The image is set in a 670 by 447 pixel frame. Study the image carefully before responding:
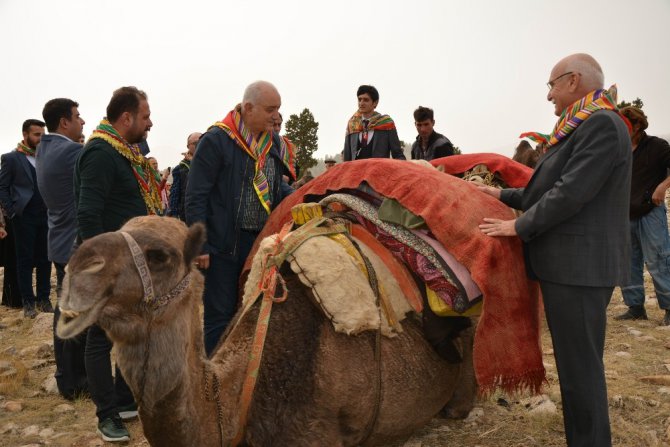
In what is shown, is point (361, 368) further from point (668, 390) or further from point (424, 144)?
point (424, 144)

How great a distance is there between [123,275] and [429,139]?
20.0ft

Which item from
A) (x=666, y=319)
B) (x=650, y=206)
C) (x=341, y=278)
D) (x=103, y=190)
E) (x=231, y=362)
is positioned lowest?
(x=666, y=319)

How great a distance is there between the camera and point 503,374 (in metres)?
2.91

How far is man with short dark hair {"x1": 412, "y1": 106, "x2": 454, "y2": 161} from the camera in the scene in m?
7.39

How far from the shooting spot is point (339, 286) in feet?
9.49

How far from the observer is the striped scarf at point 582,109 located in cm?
277

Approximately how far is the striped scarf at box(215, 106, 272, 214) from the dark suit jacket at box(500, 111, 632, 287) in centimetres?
223

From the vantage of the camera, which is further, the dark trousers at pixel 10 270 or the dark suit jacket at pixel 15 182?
the dark trousers at pixel 10 270

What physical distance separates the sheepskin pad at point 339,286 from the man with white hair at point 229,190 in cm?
113

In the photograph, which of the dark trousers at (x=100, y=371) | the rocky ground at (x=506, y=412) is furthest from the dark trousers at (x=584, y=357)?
the dark trousers at (x=100, y=371)

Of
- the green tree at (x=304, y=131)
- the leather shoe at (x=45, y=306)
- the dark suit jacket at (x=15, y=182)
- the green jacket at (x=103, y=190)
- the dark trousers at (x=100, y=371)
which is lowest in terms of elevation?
the dark trousers at (x=100, y=371)

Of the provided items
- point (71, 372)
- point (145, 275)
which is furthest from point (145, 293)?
point (71, 372)

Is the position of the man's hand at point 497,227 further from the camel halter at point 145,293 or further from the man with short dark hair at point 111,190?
the man with short dark hair at point 111,190

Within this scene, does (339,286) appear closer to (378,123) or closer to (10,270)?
(378,123)
